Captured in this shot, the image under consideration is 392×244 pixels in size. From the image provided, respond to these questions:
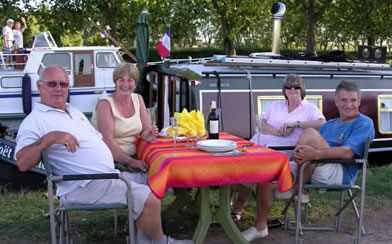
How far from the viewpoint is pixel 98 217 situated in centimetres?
417

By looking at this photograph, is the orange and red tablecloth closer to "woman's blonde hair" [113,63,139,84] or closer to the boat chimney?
"woman's blonde hair" [113,63,139,84]

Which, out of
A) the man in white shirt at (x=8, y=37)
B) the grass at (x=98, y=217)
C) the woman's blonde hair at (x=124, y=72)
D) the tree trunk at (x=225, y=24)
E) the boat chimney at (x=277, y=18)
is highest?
the tree trunk at (x=225, y=24)

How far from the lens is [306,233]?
12.8 feet

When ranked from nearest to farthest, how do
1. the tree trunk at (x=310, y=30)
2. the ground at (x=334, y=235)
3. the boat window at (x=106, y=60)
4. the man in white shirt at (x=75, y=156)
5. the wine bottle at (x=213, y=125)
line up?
the man in white shirt at (x=75, y=156)
the wine bottle at (x=213, y=125)
the ground at (x=334, y=235)
the boat window at (x=106, y=60)
the tree trunk at (x=310, y=30)

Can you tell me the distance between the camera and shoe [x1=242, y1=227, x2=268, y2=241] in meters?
3.55

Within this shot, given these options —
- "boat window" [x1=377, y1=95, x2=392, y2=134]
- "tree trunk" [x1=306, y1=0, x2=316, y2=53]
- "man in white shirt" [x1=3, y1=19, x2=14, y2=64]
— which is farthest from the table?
"tree trunk" [x1=306, y1=0, x2=316, y2=53]

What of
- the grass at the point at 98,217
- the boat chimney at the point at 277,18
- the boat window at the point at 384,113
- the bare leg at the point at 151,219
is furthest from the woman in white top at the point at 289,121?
the boat chimney at the point at 277,18

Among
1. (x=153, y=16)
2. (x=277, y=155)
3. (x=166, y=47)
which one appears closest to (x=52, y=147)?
(x=277, y=155)

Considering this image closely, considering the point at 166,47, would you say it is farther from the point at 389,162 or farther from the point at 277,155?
the point at 277,155

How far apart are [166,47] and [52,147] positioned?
19.3 ft

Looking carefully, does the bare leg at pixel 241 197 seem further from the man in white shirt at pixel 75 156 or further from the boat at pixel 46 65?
the boat at pixel 46 65

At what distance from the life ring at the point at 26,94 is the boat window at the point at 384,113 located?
8034mm

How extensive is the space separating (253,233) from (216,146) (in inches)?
38.6

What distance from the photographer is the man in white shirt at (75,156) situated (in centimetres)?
285
